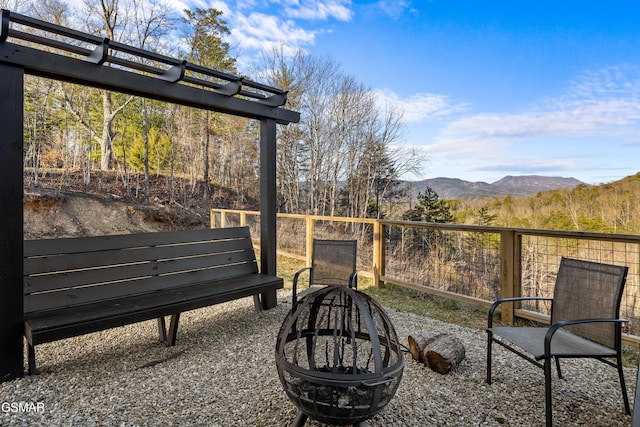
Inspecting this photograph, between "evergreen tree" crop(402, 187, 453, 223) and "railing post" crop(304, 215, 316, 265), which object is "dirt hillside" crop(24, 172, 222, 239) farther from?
"evergreen tree" crop(402, 187, 453, 223)

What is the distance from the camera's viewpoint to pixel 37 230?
25.7 ft

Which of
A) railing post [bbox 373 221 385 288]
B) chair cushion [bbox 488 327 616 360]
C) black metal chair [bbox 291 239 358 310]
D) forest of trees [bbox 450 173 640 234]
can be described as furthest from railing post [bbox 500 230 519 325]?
forest of trees [bbox 450 173 640 234]

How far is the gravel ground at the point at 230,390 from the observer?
5.84ft

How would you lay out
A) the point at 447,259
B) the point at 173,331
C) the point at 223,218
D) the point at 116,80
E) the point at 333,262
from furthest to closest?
the point at 223,218 → the point at 447,259 → the point at 333,262 → the point at 173,331 → the point at 116,80

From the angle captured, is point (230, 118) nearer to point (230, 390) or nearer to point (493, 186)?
point (493, 186)

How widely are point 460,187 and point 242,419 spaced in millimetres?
9130

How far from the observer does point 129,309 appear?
2416 mm

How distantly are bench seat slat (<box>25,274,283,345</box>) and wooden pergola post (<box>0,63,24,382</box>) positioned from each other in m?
0.13

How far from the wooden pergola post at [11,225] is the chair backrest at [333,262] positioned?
2.42 metres

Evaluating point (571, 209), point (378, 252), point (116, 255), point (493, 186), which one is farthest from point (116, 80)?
point (493, 186)

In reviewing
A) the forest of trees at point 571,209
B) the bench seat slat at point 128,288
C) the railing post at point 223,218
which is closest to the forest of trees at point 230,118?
the forest of trees at point 571,209

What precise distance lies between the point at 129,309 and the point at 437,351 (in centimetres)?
215

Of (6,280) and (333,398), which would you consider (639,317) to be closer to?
(333,398)

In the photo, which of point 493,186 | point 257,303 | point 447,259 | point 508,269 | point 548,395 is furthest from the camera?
point 493,186
